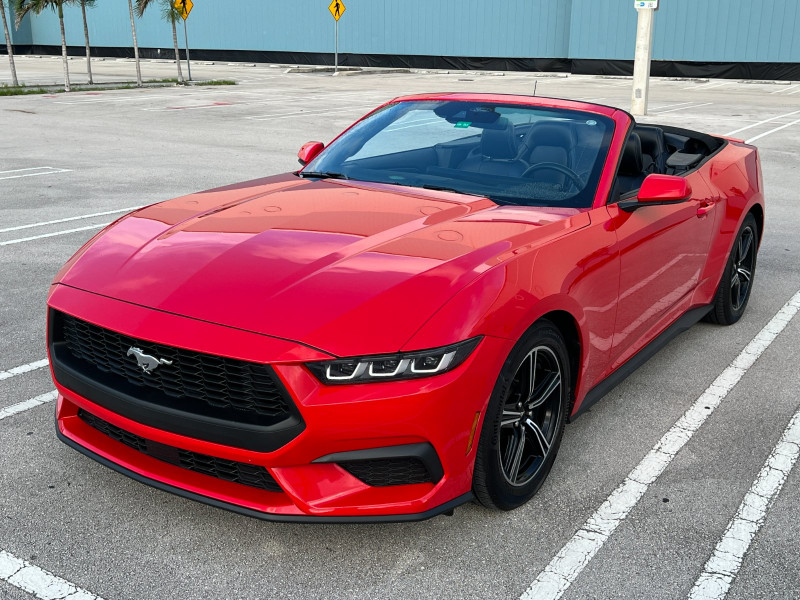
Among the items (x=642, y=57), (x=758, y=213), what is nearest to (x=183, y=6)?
(x=642, y=57)

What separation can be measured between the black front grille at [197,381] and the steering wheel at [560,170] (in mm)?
1874

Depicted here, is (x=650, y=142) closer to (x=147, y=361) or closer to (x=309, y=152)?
(x=309, y=152)

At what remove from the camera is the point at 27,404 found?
415 centimetres

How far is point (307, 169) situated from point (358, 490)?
2280 mm

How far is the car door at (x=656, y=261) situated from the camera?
3781 mm

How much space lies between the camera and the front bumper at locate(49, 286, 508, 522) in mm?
2625

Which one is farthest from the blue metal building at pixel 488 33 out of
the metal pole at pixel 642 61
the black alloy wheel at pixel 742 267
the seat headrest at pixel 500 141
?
the seat headrest at pixel 500 141

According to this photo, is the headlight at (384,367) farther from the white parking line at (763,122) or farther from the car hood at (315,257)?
the white parking line at (763,122)

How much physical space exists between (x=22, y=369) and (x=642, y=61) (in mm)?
18942

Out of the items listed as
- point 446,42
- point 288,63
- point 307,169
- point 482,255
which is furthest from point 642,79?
point 288,63

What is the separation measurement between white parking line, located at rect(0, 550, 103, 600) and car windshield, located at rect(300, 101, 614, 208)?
225cm

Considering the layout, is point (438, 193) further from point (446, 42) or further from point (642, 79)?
point (446, 42)

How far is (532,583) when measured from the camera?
2830 mm

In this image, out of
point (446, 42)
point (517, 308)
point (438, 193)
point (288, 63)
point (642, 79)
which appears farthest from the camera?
point (288, 63)
